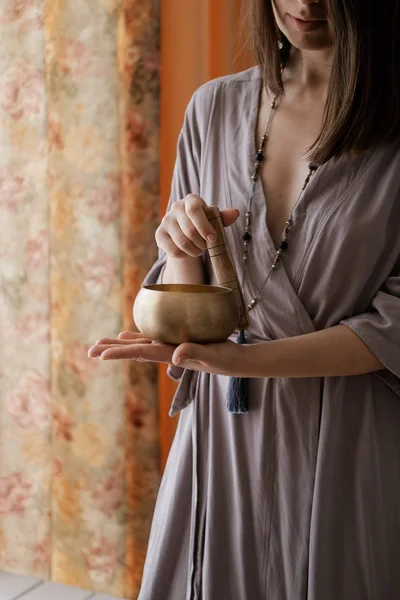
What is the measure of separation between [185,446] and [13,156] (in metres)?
1.10

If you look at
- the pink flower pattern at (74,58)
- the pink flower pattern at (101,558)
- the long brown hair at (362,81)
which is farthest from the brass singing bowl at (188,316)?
the pink flower pattern at (101,558)

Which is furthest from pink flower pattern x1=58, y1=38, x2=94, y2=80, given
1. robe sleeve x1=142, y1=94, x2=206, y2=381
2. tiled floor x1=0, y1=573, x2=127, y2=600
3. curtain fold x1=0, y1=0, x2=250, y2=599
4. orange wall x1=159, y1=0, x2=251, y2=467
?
tiled floor x1=0, y1=573, x2=127, y2=600

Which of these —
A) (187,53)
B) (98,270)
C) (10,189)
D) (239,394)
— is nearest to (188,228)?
(239,394)

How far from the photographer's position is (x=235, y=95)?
3.71ft

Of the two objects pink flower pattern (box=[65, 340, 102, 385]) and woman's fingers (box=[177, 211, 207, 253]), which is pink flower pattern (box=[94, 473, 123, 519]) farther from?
woman's fingers (box=[177, 211, 207, 253])

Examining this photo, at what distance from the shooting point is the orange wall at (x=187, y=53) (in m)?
1.49

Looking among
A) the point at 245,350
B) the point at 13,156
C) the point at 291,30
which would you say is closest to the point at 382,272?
the point at 245,350

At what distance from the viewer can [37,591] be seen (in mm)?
1914

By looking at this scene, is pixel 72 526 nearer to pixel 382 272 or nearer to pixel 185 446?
pixel 185 446

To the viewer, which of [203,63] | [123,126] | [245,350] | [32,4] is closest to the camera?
[245,350]

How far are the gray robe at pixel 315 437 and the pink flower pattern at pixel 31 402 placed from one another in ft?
3.06

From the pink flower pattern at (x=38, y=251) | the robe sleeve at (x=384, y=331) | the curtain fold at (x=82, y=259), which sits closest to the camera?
the robe sleeve at (x=384, y=331)

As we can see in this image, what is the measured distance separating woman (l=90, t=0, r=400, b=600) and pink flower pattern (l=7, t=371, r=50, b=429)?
913 mm

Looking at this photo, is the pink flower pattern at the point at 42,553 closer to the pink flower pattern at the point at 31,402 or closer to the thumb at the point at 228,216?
the pink flower pattern at the point at 31,402
